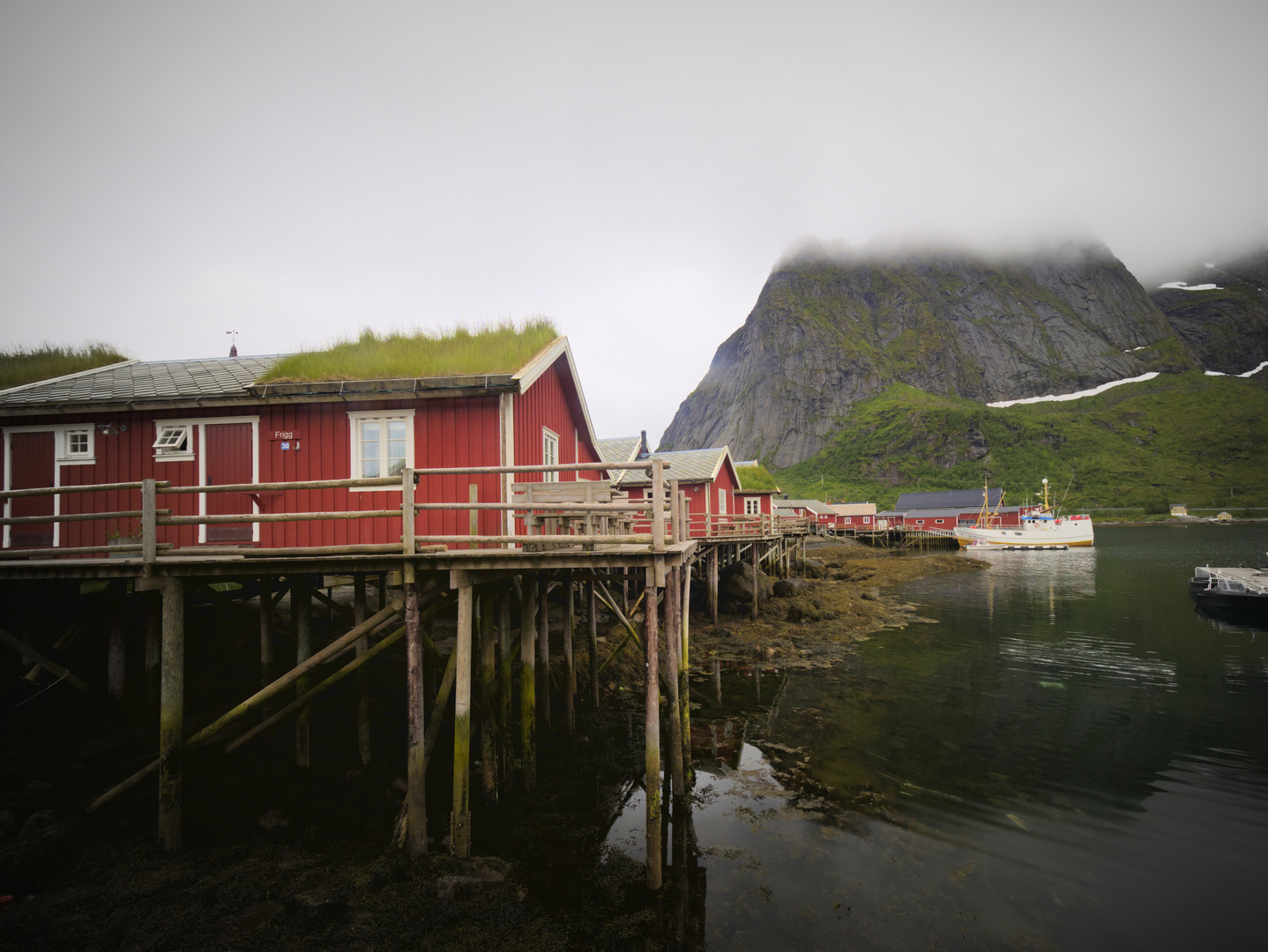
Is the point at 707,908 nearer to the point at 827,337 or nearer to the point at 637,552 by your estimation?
the point at 637,552

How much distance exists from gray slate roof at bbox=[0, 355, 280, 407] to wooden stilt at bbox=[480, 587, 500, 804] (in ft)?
20.9

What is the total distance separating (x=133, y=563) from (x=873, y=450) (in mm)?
156658

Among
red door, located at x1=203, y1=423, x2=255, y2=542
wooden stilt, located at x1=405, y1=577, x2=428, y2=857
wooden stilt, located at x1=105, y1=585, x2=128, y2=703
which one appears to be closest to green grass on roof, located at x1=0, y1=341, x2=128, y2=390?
red door, located at x1=203, y1=423, x2=255, y2=542

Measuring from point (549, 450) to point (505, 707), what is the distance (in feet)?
18.8

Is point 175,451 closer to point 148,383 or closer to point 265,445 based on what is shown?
point 265,445

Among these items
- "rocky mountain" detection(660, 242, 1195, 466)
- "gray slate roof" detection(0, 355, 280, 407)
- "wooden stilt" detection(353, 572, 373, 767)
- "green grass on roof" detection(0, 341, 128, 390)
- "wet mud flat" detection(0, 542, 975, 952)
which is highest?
"rocky mountain" detection(660, 242, 1195, 466)

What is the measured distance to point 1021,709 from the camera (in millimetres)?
15453

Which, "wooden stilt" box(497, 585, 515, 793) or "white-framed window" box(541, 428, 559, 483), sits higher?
"white-framed window" box(541, 428, 559, 483)

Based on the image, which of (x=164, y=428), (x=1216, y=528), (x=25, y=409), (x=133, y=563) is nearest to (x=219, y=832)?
(x=133, y=563)

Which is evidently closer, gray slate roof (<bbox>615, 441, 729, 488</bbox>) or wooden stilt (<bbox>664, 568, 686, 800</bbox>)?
wooden stilt (<bbox>664, 568, 686, 800</bbox>)

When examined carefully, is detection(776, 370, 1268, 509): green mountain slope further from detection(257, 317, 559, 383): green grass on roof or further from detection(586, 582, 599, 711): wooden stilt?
detection(257, 317, 559, 383): green grass on roof

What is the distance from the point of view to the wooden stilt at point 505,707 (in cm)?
1009

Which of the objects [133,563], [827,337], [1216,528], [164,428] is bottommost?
[1216,528]

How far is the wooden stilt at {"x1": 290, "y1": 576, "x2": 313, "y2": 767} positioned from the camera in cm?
1002
